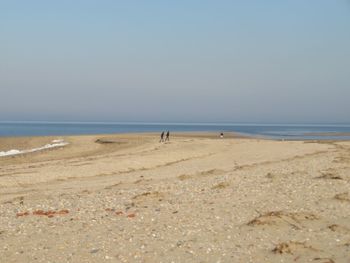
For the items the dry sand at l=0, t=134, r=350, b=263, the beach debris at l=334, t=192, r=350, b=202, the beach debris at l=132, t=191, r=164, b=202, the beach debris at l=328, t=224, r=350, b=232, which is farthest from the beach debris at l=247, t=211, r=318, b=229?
the beach debris at l=132, t=191, r=164, b=202

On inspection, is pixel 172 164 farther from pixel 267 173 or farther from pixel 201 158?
pixel 267 173

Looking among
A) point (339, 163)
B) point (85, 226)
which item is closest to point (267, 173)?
point (339, 163)

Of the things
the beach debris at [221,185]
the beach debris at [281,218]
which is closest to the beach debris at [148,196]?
the beach debris at [221,185]

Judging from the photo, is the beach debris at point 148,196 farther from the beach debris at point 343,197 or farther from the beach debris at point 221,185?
the beach debris at point 343,197

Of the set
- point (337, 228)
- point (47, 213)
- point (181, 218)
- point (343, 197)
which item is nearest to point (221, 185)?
point (343, 197)

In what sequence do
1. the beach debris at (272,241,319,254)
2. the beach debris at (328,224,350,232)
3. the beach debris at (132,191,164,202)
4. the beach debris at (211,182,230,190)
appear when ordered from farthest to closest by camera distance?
the beach debris at (211,182,230,190), the beach debris at (132,191,164,202), the beach debris at (328,224,350,232), the beach debris at (272,241,319,254)

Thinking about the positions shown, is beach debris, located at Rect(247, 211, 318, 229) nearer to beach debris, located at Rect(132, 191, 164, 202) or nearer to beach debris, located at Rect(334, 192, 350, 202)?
beach debris, located at Rect(334, 192, 350, 202)

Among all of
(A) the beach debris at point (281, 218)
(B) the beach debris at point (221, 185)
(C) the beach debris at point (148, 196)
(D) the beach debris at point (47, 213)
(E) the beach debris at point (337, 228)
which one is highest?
(A) the beach debris at point (281, 218)

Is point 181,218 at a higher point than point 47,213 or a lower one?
higher

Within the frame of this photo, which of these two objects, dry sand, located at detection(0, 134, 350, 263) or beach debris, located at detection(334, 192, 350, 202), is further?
beach debris, located at detection(334, 192, 350, 202)

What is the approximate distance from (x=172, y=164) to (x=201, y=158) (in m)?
4.21

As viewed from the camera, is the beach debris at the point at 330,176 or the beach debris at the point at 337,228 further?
the beach debris at the point at 330,176

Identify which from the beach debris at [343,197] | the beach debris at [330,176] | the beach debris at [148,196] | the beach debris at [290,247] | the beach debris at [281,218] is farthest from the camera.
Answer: the beach debris at [330,176]

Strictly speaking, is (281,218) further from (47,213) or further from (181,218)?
(47,213)
